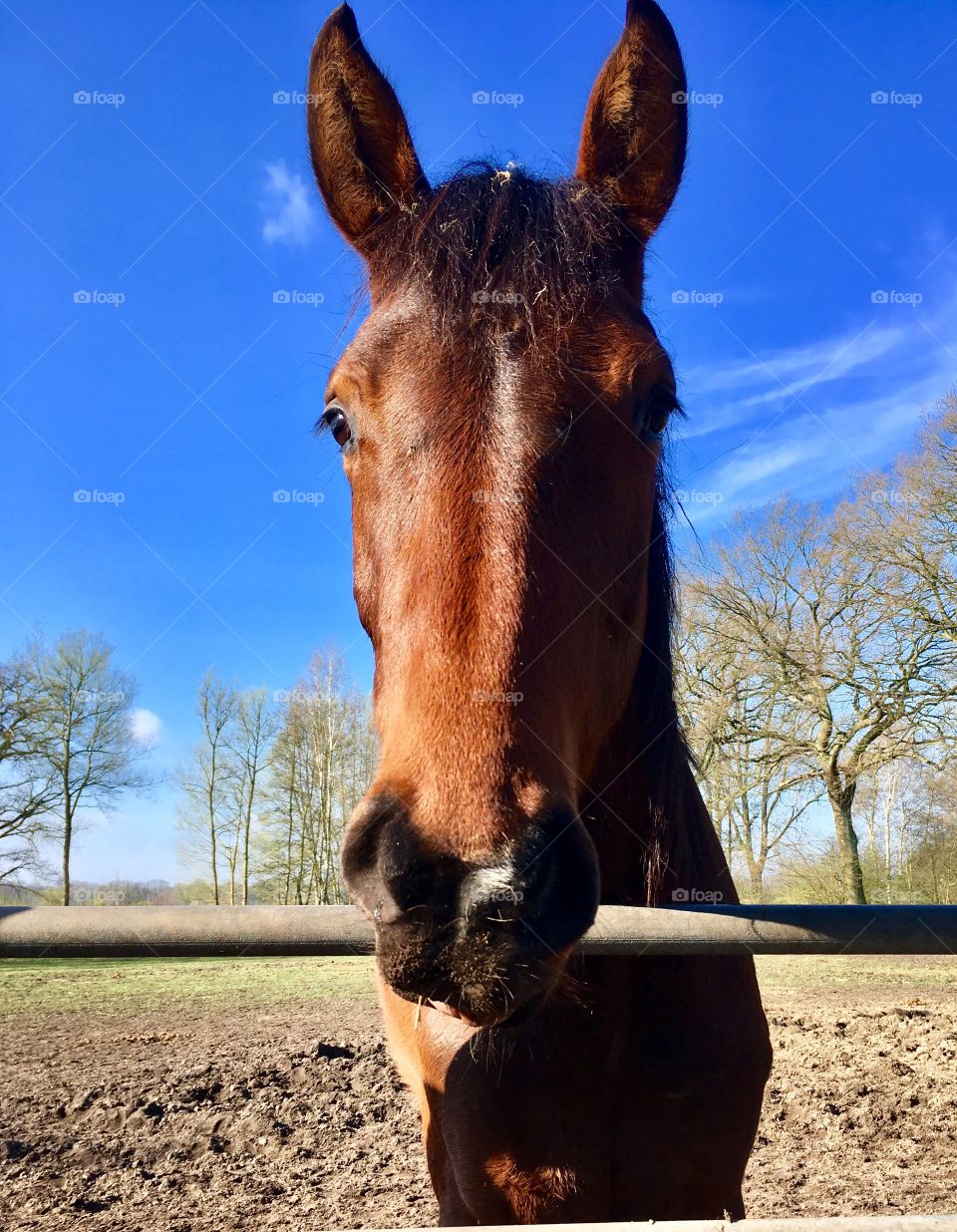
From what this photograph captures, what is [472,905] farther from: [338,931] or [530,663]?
[338,931]

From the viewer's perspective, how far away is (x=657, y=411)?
7.90 ft

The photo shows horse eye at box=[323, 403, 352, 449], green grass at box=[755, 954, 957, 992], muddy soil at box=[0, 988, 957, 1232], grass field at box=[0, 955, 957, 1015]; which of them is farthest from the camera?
green grass at box=[755, 954, 957, 992]

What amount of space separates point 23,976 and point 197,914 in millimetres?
19875

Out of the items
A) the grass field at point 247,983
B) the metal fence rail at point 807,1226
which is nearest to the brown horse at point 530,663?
the metal fence rail at point 807,1226

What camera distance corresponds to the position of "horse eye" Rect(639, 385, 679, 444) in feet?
7.68

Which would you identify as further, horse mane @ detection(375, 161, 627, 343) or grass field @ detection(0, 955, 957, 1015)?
grass field @ detection(0, 955, 957, 1015)

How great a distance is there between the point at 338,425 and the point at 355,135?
45.1 inches

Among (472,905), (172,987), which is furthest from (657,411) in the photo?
(172,987)

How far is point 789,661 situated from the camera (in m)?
20.1

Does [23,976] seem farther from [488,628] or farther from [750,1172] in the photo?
[488,628]

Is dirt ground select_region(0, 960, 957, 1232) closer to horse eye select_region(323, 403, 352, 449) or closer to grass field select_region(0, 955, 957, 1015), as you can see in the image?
grass field select_region(0, 955, 957, 1015)

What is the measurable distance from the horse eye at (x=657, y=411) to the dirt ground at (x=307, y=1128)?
16.4 feet

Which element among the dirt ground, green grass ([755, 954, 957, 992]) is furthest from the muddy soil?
green grass ([755, 954, 957, 992])

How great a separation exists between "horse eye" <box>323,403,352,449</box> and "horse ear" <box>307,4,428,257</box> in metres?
0.78
